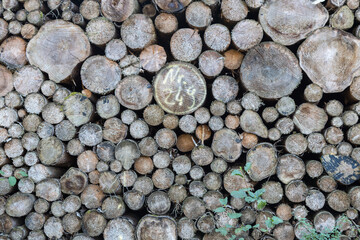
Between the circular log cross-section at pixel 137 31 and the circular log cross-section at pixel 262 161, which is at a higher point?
the circular log cross-section at pixel 137 31

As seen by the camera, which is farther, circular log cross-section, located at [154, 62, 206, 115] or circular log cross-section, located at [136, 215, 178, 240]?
circular log cross-section, located at [136, 215, 178, 240]

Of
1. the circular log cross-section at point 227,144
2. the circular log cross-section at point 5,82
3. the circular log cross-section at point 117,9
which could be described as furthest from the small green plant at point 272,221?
the circular log cross-section at point 5,82

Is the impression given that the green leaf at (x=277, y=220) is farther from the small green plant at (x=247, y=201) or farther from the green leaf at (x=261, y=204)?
the green leaf at (x=261, y=204)

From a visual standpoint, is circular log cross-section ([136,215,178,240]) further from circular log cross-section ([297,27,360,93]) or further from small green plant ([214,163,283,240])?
circular log cross-section ([297,27,360,93])

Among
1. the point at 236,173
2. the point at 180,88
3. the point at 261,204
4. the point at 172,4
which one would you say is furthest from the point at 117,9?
the point at 261,204

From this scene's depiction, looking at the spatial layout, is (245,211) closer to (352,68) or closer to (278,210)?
(278,210)

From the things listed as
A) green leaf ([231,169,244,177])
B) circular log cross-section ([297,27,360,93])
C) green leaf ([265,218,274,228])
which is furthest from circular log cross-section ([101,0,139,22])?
green leaf ([265,218,274,228])

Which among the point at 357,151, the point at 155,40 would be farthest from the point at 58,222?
the point at 357,151
